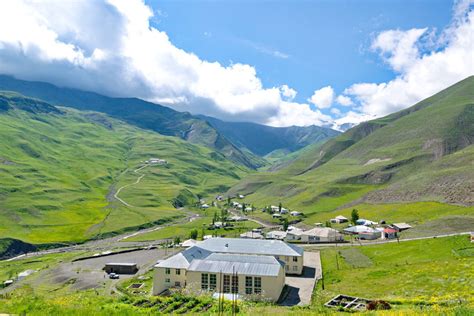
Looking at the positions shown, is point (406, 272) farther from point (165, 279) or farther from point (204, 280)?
point (165, 279)

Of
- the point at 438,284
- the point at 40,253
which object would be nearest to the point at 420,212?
the point at 438,284

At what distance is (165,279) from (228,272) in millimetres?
11682

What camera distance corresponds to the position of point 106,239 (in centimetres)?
15662

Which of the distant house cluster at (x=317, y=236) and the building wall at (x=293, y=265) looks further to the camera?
the distant house cluster at (x=317, y=236)

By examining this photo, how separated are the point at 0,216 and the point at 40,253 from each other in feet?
125

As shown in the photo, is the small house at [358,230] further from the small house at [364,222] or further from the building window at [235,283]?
the building window at [235,283]

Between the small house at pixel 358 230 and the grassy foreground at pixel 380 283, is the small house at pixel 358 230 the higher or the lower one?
the higher one

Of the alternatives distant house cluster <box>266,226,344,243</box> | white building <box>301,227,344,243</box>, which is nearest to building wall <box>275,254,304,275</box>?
distant house cluster <box>266,226,344,243</box>

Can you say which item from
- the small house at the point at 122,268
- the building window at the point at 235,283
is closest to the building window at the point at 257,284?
the building window at the point at 235,283

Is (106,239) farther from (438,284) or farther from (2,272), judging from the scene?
(438,284)

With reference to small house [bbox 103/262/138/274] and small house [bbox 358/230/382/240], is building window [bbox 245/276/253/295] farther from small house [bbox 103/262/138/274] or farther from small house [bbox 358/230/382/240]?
small house [bbox 358/230/382/240]

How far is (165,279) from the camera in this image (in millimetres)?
63688

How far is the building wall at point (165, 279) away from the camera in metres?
63.2

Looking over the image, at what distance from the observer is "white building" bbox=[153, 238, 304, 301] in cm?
5728
